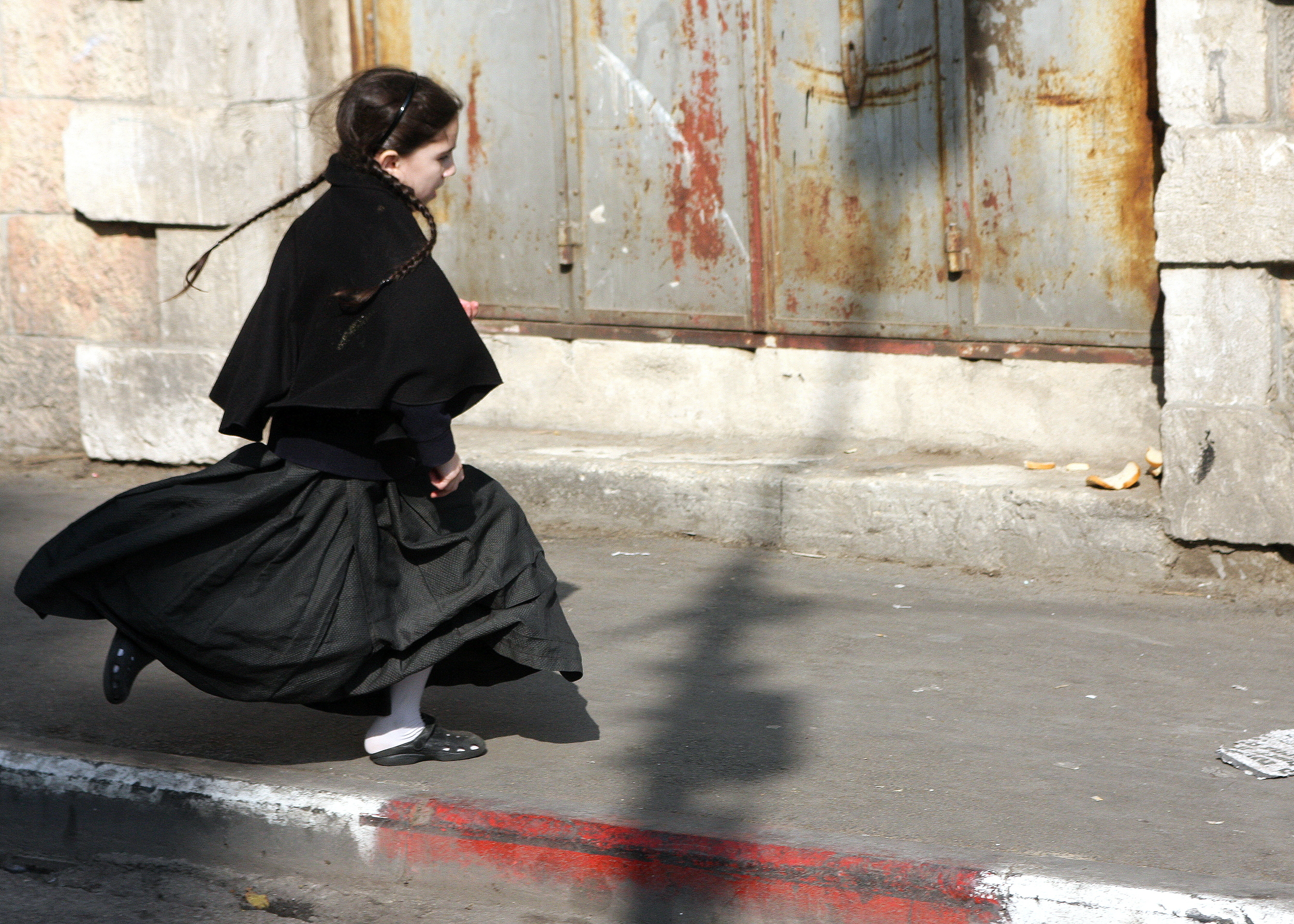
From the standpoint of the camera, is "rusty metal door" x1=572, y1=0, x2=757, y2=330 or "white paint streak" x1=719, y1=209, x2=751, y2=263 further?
"white paint streak" x1=719, y1=209, x2=751, y2=263

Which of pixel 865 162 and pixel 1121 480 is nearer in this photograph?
pixel 1121 480

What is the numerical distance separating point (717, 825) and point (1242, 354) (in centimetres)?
260

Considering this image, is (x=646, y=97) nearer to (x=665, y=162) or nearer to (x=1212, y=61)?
(x=665, y=162)

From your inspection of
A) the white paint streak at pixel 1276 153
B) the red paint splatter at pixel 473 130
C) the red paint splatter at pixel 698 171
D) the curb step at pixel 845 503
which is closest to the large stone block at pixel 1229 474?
the curb step at pixel 845 503

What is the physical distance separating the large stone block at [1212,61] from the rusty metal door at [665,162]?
170 centimetres

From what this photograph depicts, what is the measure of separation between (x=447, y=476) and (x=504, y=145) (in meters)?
3.29

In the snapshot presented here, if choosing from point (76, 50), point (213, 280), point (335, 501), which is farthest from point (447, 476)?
point (76, 50)

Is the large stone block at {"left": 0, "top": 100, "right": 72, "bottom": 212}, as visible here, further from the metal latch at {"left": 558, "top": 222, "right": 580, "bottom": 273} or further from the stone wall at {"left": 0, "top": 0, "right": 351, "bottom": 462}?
the metal latch at {"left": 558, "top": 222, "right": 580, "bottom": 273}

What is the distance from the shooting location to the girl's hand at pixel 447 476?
11.1 ft

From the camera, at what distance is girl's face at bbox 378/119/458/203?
3.38 metres

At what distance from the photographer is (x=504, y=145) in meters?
6.38

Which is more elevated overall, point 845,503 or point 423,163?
point 423,163

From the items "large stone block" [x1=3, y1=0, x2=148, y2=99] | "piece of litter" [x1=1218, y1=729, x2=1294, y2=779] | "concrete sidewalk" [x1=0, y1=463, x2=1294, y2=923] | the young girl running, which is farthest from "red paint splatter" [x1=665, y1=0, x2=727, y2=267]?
"piece of litter" [x1=1218, y1=729, x2=1294, y2=779]

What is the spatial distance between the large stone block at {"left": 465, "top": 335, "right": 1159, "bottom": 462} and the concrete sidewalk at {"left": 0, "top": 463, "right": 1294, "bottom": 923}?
67 cm
